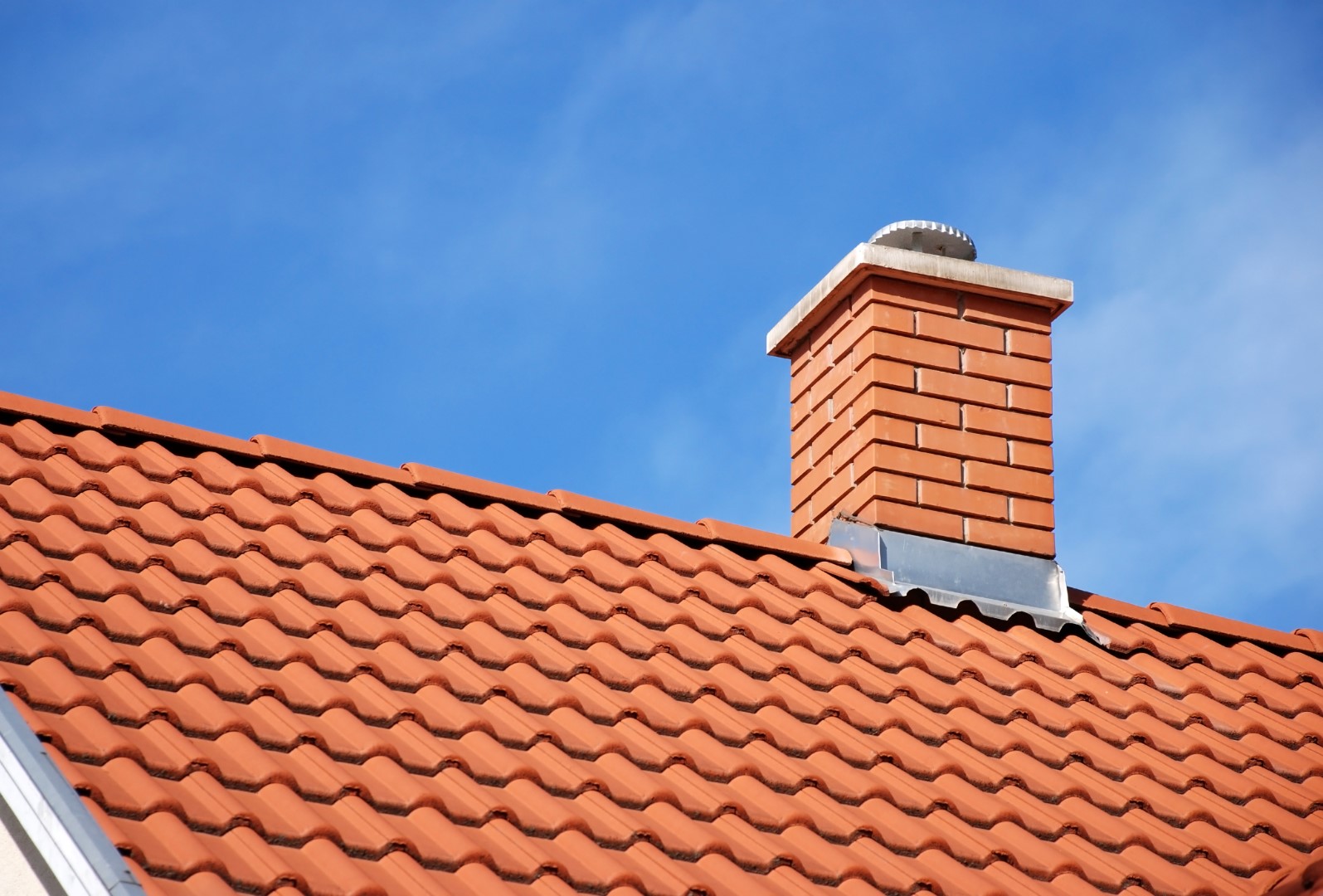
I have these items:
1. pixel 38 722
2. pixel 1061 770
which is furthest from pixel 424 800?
pixel 1061 770

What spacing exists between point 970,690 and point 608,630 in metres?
1.48

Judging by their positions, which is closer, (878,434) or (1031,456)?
(878,434)

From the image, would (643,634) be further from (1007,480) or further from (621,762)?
(1007,480)

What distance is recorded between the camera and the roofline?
690cm

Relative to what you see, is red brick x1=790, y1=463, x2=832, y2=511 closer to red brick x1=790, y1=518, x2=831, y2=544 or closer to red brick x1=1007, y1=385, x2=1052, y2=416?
red brick x1=790, y1=518, x2=831, y2=544

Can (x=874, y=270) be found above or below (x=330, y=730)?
above

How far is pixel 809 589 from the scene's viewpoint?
7.40 metres

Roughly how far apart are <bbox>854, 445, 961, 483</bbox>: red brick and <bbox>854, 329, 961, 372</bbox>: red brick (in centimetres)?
45

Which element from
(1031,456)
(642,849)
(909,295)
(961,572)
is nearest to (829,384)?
(909,295)

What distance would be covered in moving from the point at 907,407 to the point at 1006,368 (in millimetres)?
633

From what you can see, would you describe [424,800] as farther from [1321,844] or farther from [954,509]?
[954,509]

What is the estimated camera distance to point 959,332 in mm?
8500

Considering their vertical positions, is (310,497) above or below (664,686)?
Result: above

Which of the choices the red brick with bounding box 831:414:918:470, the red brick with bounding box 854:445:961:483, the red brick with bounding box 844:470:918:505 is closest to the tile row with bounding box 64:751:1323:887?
the red brick with bounding box 844:470:918:505
